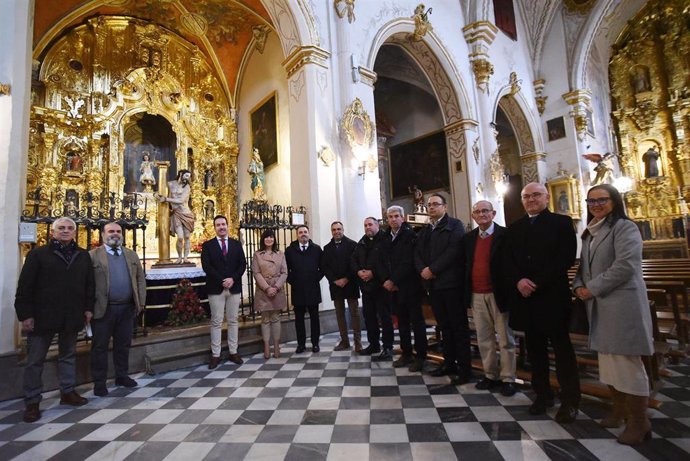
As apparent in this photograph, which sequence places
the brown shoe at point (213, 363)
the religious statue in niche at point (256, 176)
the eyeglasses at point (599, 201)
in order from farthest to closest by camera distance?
the religious statue in niche at point (256, 176)
the brown shoe at point (213, 363)
the eyeglasses at point (599, 201)

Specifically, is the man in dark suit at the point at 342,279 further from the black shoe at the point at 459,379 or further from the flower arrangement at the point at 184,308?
the flower arrangement at the point at 184,308

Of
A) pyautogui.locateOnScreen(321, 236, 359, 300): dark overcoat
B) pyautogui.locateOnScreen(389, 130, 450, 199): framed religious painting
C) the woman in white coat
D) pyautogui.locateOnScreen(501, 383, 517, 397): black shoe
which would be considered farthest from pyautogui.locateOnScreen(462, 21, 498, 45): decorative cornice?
pyautogui.locateOnScreen(501, 383, 517, 397): black shoe

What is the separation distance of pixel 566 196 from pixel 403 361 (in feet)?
38.3

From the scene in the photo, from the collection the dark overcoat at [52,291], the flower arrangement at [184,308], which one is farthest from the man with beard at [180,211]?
the dark overcoat at [52,291]

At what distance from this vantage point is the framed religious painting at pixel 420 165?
12.3m

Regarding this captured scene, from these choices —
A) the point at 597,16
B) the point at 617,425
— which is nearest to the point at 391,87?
the point at 597,16

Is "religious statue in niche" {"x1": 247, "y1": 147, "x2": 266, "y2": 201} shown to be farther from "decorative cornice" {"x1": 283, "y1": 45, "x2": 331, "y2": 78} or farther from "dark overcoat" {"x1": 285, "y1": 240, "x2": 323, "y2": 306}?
"dark overcoat" {"x1": 285, "y1": 240, "x2": 323, "y2": 306}

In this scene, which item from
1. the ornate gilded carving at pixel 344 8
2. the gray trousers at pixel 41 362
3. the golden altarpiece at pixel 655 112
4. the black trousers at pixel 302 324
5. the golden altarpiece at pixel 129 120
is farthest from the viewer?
the golden altarpiece at pixel 655 112

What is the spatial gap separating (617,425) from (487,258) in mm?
1396

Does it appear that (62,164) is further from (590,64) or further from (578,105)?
(590,64)

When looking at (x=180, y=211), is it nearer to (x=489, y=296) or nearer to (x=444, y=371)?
(x=444, y=371)

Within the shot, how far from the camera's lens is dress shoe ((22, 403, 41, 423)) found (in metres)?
2.87

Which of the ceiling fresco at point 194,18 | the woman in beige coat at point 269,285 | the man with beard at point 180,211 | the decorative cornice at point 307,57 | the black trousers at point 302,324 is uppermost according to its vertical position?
the ceiling fresco at point 194,18

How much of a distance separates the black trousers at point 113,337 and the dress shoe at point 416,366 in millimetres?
2965
